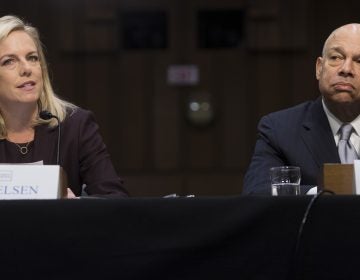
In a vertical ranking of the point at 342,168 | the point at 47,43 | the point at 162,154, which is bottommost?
the point at 162,154

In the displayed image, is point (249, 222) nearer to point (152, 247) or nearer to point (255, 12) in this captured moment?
point (152, 247)

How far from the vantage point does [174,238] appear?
2.22 metres

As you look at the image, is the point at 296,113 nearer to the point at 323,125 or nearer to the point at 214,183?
the point at 323,125

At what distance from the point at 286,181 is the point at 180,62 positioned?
3586 millimetres

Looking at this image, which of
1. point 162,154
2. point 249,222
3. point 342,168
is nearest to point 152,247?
point 249,222

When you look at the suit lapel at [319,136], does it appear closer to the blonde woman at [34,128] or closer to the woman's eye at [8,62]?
the blonde woman at [34,128]

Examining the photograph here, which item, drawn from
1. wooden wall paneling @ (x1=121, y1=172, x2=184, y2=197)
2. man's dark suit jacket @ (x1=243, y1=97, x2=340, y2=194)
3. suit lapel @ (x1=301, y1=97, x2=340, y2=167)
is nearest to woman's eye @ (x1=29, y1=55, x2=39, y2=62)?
man's dark suit jacket @ (x1=243, y1=97, x2=340, y2=194)

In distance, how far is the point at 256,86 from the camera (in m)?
6.25

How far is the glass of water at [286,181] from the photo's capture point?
271 centimetres

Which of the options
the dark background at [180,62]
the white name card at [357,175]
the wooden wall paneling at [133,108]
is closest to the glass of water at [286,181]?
Result: the white name card at [357,175]

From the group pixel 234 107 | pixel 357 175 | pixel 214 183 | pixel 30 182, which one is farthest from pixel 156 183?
pixel 357 175

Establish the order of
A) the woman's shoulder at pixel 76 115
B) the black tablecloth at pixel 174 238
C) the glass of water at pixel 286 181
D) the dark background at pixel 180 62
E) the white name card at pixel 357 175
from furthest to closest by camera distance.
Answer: the dark background at pixel 180 62 < the woman's shoulder at pixel 76 115 < the glass of water at pixel 286 181 < the white name card at pixel 357 175 < the black tablecloth at pixel 174 238

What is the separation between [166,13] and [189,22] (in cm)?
18

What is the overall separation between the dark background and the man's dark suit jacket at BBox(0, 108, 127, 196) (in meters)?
2.82
